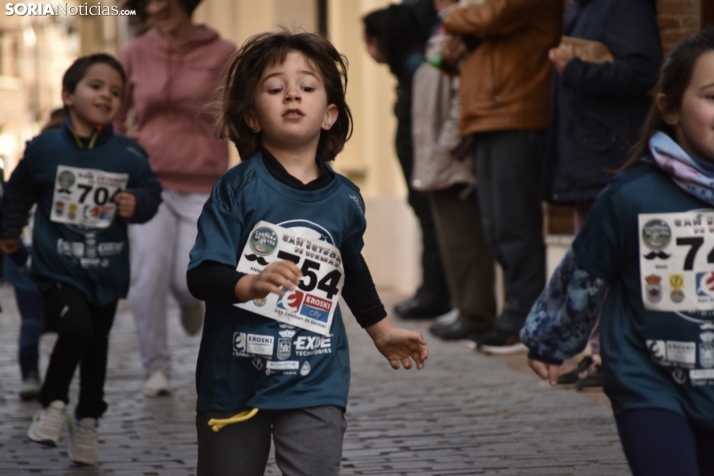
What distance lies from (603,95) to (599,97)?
9cm

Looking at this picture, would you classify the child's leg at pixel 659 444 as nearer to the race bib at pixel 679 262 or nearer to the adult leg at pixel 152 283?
the race bib at pixel 679 262

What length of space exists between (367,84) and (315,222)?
11179 millimetres

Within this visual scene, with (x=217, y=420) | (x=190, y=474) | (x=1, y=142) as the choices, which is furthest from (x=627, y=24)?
(x=1, y=142)

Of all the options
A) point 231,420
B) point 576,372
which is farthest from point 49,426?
point 576,372

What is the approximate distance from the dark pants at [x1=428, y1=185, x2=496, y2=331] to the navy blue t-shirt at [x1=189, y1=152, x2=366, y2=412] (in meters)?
5.42

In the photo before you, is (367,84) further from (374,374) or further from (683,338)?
(683,338)

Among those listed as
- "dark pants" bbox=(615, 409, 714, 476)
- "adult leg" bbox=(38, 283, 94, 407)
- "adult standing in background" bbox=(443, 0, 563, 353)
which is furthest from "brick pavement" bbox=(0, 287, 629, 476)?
"dark pants" bbox=(615, 409, 714, 476)

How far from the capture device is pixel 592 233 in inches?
133

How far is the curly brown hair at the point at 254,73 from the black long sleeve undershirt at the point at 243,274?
0.15m

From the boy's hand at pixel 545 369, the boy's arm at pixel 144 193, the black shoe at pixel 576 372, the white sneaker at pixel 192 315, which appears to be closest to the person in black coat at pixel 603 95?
the black shoe at pixel 576 372

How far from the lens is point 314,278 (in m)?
3.53

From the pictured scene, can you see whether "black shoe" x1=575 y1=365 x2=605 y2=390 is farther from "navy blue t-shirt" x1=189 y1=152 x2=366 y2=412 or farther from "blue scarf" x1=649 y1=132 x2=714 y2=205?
"blue scarf" x1=649 y1=132 x2=714 y2=205

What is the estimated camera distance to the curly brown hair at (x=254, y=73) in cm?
363

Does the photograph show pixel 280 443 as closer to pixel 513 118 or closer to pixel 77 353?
pixel 77 353
